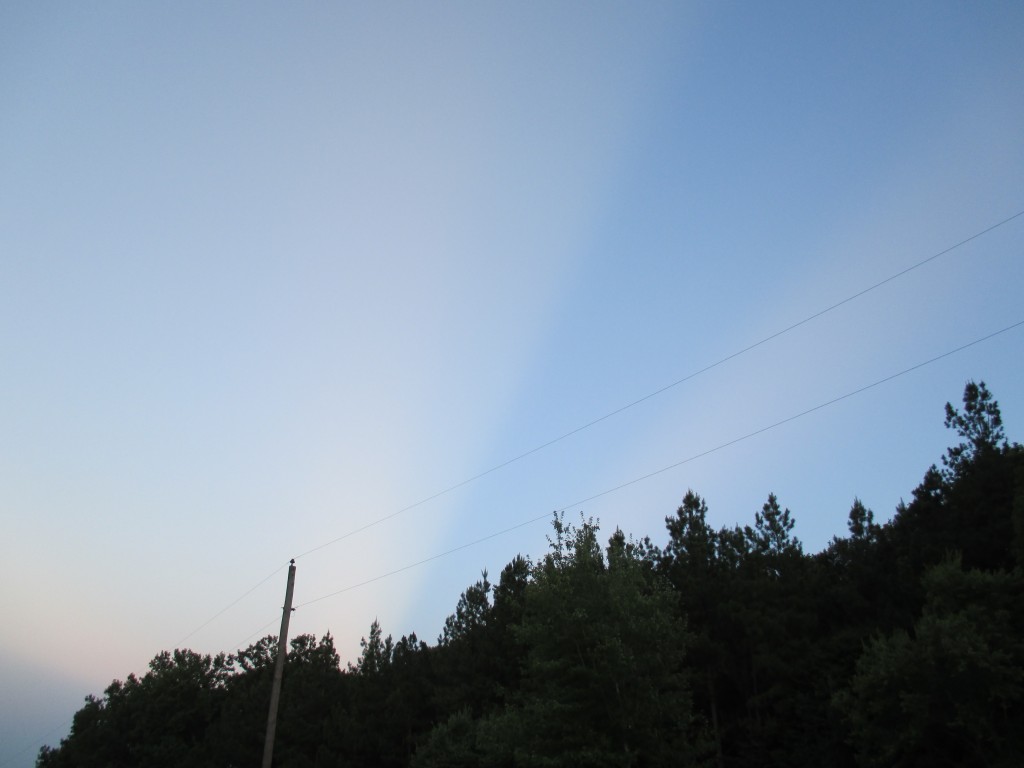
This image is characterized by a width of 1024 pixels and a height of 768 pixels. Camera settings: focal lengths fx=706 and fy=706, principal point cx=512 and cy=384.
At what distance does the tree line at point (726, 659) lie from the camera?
87.0ft

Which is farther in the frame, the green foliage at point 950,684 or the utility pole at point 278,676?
the green foliage at point 950,684

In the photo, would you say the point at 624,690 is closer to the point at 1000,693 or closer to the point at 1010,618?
the point at 1000,693

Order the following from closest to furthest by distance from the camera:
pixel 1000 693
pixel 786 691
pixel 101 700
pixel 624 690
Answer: pixel 624 690
pixel 1000 693
pixel 786 691
pixel 101 700

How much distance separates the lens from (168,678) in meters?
94.1

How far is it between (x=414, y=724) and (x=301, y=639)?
2320 inches

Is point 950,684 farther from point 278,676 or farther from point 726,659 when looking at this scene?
point 278,676

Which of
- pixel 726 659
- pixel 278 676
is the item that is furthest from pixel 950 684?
pixel 278 676

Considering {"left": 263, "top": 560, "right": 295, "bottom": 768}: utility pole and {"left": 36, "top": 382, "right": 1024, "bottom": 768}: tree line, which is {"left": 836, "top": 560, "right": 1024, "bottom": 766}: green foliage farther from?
{"left": 263, "top": 560, "right": 295, "bottom": 768}: utility pole

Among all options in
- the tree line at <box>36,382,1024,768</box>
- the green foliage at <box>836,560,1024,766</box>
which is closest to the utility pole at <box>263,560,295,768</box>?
the tree line at <box>36,382,1024,768</box>

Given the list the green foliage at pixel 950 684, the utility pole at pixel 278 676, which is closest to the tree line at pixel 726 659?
the green foliage at pixel 950 684

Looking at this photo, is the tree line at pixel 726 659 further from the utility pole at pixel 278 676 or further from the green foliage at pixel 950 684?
the utility pole at pixel 278 676

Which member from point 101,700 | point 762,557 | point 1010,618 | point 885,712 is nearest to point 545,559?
point 885,712

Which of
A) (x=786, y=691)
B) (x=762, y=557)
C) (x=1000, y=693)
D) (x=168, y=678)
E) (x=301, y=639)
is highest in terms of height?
(x=301, y=639)

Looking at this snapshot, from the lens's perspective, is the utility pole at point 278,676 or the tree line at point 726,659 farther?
the tree line at point 726,659
